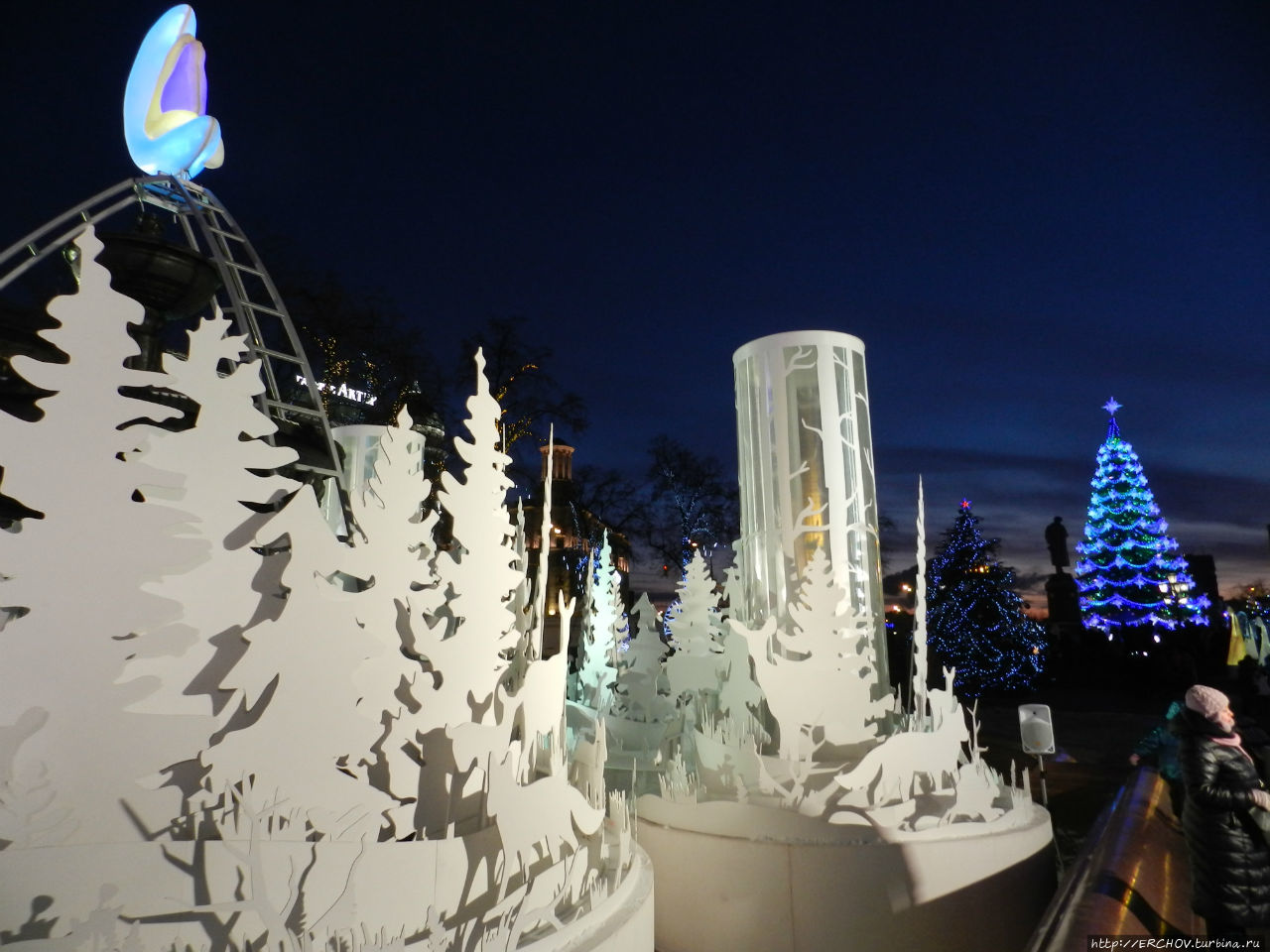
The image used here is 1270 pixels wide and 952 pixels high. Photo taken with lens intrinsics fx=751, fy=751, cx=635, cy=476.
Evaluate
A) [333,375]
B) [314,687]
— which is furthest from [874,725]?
[333,375]

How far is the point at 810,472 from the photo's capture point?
644cm

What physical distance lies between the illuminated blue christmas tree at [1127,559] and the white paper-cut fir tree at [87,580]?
2544 cm

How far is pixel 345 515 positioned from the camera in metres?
6.37

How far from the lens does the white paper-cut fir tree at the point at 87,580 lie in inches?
99.8

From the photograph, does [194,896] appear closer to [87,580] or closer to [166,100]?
[87,580]

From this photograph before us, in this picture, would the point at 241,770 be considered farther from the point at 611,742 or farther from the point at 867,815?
the point at 611,742

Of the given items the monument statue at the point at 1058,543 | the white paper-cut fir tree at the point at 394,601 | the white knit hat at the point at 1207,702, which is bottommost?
the white knit hat at the point at 1207,702

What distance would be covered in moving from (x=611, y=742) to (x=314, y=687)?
16.9 ft

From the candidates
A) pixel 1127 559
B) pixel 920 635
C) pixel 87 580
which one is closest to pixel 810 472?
pixel 920 635

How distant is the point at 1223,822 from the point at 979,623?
12.5 meters

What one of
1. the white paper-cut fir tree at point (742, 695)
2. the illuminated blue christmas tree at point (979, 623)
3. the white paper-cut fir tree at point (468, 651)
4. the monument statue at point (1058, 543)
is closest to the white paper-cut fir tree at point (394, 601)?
the white paper-cut fir tree at point (468, 651)

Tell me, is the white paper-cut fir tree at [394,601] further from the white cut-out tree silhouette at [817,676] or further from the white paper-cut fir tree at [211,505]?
the white cut-out tree silhouette at [817,676]

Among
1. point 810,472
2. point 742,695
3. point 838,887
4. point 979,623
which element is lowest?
point 838,887

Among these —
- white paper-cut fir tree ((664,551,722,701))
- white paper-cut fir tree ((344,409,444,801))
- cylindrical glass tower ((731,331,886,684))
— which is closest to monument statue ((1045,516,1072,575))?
white paper-cut fir tree ((664,551,722,701))
